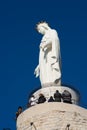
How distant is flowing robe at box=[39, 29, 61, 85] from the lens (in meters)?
27.5

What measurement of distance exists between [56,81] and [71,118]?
3.64 metres

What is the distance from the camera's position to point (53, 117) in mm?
23969

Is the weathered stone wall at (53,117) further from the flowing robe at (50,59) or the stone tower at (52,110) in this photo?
the flowing robe at (50,59)

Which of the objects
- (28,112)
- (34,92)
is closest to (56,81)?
(34,92)

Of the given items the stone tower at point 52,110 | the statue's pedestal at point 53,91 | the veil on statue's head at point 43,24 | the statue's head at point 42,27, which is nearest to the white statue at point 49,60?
the stone tower at point 52,110

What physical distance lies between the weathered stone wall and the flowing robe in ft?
9.59

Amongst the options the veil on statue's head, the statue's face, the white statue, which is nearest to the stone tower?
the white statue

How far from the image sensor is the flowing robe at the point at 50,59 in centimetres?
2752

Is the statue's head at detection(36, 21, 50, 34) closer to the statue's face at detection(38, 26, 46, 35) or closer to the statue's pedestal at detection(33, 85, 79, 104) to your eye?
the statue's face at detection(38, 26, 46, 35)

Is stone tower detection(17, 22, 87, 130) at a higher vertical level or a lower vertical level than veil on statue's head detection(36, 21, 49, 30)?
lower

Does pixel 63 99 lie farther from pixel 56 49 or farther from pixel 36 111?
pixel 56 49

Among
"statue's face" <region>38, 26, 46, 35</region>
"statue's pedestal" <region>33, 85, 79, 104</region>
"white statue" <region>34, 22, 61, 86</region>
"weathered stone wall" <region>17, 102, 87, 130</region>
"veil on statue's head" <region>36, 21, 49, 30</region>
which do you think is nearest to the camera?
"weathered stone wall" <region>17, 102, 87, 130</region>

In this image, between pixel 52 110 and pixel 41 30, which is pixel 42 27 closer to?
pixel 41 30

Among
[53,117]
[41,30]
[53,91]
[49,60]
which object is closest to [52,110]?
[53,117]
